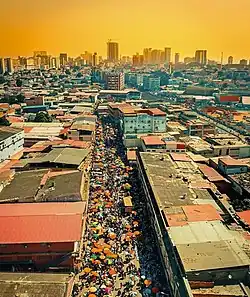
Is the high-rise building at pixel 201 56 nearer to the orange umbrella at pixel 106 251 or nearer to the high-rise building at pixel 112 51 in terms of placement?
the high-rise building at pixel 112 51

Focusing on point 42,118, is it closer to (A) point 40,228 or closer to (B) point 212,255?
(A) point 40,228

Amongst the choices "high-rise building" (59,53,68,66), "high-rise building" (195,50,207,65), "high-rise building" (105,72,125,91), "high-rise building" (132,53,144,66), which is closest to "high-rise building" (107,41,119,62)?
"high-rise building" (132,53,144,66)

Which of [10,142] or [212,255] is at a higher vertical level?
[10,142]

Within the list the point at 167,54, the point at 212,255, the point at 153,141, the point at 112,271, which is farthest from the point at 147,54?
the point at 212,255

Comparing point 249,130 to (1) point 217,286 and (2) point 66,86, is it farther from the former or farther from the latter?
(2) point 66,86

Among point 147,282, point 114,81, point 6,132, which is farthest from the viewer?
point 114,81

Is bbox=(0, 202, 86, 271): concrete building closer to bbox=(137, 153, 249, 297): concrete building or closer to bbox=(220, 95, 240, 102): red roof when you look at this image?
bbox=(137, 153, 249, 297): concrete building

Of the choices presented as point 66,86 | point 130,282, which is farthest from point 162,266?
point 66,86
